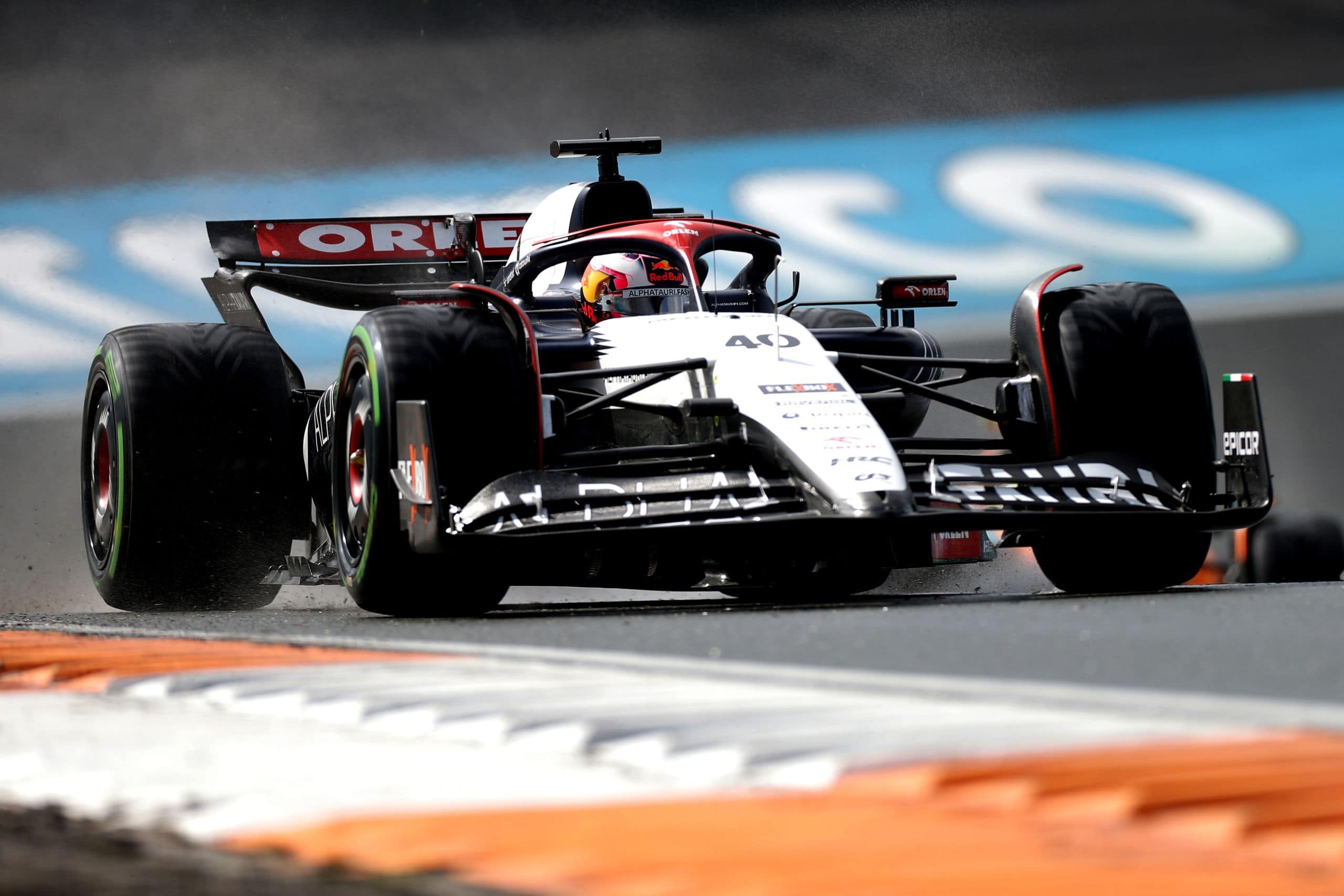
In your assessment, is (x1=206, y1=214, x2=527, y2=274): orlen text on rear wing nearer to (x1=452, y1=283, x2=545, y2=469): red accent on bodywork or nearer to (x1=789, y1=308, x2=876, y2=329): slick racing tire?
(x1=789, y1=308, x2=876, y2=329): slick racing tire

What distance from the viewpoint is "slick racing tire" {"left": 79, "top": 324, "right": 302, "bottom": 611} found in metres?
6.55

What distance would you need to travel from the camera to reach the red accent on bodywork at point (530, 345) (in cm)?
521

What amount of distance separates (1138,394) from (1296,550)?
2.65 meters

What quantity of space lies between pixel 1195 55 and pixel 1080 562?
328 inches

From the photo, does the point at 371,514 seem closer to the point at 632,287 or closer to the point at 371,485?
the point at 371,485

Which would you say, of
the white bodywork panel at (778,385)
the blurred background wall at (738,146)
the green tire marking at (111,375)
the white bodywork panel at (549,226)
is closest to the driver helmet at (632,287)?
the white bodywork panel at (549,226)

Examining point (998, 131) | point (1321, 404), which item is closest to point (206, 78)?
point (998, 131)

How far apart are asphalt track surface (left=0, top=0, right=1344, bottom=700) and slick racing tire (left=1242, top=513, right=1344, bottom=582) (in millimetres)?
4522

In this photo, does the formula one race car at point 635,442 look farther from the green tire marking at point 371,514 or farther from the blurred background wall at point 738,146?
the blurred background wall at point 738,146

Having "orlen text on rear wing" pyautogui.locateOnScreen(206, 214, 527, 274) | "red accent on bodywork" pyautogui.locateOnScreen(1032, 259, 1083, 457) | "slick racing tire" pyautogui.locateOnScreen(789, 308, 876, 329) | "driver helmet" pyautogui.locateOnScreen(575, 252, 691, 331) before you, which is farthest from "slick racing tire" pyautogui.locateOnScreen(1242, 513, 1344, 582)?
"orlen text on rear wing" pyautogui.locateOnScreen(206, 214, 527, 274)

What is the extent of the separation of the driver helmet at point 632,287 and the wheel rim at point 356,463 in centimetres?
104

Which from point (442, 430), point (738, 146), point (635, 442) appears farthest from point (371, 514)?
point (738, 146)

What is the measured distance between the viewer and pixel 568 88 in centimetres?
1416

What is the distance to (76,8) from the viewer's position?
13.8 m
